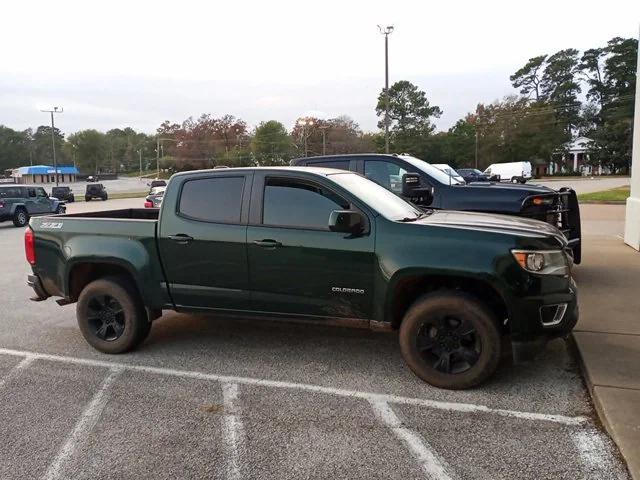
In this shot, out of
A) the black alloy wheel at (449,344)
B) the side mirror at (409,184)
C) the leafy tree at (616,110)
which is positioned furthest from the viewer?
the leafy tree at (616,110)

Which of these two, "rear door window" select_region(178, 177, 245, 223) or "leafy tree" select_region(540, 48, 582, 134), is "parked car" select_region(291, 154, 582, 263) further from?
"leafy tree" select_region(540, 48, 582, 134)

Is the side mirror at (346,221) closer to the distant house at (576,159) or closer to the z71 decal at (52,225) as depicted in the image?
the z71 decal at (52,225)

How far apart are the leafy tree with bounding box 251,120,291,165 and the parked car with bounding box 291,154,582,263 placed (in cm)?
9012

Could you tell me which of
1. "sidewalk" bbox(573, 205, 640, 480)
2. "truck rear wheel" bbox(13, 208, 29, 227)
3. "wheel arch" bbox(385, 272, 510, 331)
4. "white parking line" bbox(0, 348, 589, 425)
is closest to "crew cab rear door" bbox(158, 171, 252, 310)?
"white parking line" bbox(0, 348, 589, 425)

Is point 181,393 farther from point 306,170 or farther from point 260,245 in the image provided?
point 306,170

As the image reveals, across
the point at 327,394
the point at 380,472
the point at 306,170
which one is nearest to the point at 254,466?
the point at 380,472

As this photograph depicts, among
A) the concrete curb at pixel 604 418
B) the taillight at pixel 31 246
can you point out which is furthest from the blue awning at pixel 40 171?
the concrete curb at pixel 604 418

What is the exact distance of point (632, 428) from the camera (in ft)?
11.4

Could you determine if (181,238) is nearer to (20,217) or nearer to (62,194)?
(20,217)

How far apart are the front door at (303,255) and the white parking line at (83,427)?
1.40 meters

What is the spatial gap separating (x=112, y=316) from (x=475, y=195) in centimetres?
454

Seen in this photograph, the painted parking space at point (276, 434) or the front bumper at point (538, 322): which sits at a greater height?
the front bumper at point (538, 322)

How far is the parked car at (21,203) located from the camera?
70.3ft

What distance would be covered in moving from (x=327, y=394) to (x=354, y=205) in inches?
60.4
